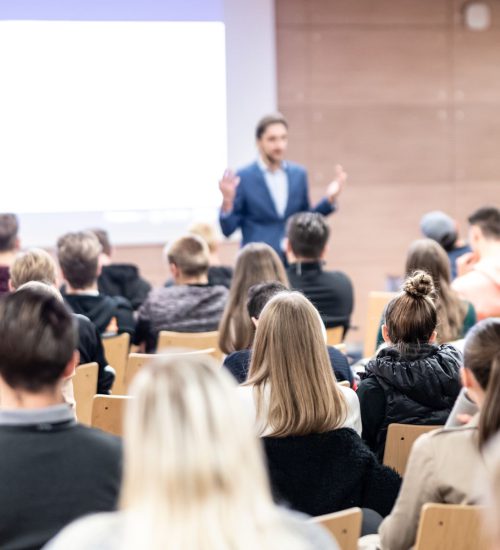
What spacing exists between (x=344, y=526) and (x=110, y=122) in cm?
543

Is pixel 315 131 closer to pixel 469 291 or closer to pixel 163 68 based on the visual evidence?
pixel 163 68

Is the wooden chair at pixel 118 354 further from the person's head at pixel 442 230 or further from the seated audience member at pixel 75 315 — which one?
the person's head at pixel 442 230

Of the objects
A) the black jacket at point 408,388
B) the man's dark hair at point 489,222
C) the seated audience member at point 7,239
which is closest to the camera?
the black jacket at point 408,388

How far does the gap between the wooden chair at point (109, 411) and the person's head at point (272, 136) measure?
11.2 feet

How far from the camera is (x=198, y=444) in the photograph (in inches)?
52.4

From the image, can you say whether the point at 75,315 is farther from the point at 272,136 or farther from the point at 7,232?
the point at 272,136

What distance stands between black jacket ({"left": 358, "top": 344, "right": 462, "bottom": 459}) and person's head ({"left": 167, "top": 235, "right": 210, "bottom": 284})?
1.96m

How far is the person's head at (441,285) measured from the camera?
13.3ft

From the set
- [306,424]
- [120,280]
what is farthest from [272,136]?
[306,424]

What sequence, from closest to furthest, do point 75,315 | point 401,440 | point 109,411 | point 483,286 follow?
point 401,440, point 109,411, point 75,315, point 483,286

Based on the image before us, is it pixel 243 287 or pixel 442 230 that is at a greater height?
pixel 442 230

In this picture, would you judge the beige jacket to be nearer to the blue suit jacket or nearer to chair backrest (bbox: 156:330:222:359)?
chair backrest (bbox: 156:330:222:359)

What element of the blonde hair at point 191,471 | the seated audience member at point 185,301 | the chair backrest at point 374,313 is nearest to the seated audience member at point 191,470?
the blonde hair at point 191,471

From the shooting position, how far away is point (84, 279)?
14.5ft
